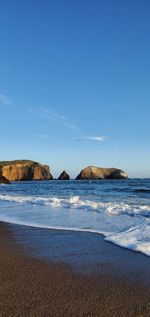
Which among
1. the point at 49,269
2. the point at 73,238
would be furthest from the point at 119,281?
the point at 73,238

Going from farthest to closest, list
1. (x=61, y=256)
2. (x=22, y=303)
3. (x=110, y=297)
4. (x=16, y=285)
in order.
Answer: (x=61, y=256) < (x=16, y=285) < (x=110, y=297) < (x=22, y=303)

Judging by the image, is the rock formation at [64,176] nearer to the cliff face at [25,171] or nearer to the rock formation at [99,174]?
the rock formation at [99,174]

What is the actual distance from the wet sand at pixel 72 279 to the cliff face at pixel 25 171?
13062 cm

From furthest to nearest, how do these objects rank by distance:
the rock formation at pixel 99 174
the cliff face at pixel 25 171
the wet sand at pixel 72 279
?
the rock formation at pixel 99 174 < the cliff face at pixel 25 171 < the wet sand at pixel 72 279

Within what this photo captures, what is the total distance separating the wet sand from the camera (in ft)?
12.0

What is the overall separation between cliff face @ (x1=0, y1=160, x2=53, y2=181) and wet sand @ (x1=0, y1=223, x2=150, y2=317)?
131 m

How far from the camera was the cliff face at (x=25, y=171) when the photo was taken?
453 feet

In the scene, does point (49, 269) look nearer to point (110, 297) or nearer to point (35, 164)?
point (110, 297)

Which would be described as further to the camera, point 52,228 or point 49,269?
point 52,228

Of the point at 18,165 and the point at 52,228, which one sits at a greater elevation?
the point at 18,165

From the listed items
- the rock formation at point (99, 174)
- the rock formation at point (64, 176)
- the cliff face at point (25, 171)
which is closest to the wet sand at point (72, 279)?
the rock formation at point (64, 176)

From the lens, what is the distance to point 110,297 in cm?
401

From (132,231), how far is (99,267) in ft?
10.3

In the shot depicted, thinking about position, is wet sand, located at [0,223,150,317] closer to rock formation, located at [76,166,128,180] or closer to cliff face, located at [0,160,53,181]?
cliff face, located at [0,160,53,181]
